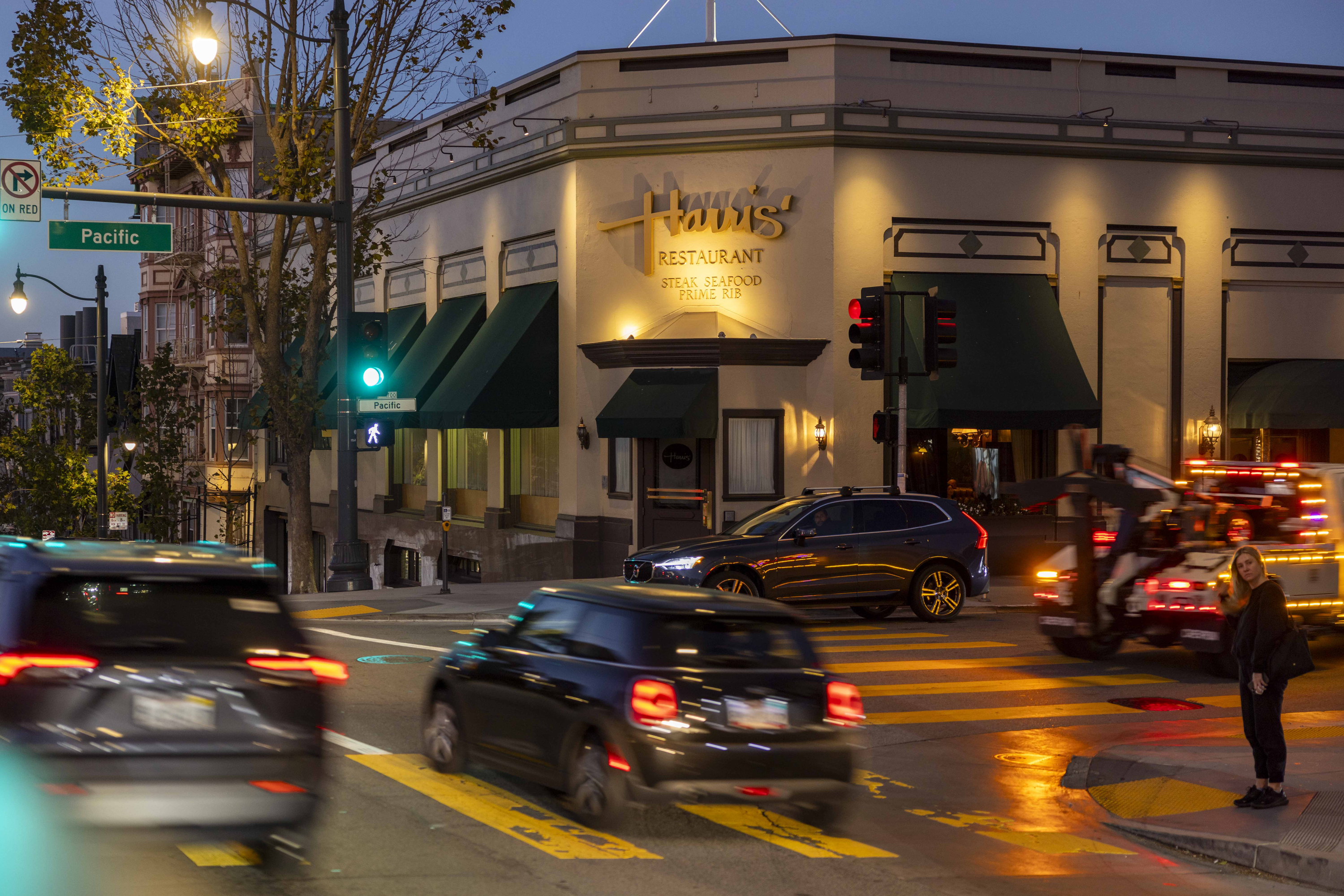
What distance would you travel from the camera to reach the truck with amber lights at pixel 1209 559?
14.8 meters

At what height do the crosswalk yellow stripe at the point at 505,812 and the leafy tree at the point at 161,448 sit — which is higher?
the leafy tree at the point at 161,448

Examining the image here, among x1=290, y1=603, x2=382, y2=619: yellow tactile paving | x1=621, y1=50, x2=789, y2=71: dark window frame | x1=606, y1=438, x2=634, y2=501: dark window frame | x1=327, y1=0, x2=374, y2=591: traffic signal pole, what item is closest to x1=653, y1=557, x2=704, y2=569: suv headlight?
x1=290, y1=603, x2=382, y2=619: yellow tactile paving

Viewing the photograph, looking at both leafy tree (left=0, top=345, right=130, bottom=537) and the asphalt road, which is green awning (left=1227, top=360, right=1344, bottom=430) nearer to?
the asphalt road

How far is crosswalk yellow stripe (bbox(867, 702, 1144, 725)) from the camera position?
12.5m

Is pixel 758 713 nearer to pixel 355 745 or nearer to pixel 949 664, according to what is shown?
pixel 355 745

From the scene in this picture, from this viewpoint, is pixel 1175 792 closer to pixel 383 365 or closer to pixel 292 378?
pixel 383 365

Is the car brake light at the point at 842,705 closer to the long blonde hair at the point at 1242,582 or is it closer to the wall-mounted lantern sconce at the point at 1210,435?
the long blonde hair at the point at 1242,582

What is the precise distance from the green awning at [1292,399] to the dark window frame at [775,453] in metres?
9.38

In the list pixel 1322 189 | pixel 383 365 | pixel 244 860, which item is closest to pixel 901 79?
pixel 1322 189

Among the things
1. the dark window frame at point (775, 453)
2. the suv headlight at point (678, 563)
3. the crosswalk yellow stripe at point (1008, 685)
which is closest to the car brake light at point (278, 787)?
the crosswalk yellow stripe at point (1008, 685)

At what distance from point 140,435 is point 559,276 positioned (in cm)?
1843

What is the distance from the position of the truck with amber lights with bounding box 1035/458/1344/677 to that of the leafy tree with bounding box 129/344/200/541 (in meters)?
31.2

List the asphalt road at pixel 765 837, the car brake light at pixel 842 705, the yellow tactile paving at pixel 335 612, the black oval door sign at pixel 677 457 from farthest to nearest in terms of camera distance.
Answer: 1. the black oval door sign at pixel 677 457
2. the yellow tactile paving at pixel 335 612
3. the car brake light at pixel 842 705
4. the asphalt road at pixel 765 837

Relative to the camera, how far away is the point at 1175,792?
9758 mm
